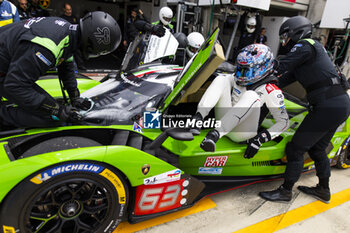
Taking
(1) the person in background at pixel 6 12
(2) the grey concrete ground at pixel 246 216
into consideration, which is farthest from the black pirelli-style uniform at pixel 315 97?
(1) the person in background at pixel 6 12

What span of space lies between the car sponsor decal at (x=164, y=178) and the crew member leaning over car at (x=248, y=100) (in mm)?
442

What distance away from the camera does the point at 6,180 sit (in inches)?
52.4

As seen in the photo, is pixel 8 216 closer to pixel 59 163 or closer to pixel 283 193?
pixel 59 163

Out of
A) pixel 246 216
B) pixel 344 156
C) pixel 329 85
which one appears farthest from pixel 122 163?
pixel 344 156

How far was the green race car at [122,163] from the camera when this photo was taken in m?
1.41

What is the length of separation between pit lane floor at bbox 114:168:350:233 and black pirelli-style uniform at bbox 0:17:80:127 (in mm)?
1114

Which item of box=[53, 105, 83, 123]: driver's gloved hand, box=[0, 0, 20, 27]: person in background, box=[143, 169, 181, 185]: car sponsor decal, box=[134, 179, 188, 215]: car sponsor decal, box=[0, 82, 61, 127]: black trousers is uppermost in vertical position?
box=[0, 0, 20, 27]: person in background

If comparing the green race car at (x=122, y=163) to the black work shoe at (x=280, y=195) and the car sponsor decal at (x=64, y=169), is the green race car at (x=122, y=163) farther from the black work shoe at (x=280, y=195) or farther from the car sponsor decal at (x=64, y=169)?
the black work shoe at (x=280, y=195)

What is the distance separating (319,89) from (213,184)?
1.34 meters

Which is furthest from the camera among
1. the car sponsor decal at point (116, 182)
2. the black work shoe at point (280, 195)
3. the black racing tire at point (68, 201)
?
the black work shoe at point (280, 195)

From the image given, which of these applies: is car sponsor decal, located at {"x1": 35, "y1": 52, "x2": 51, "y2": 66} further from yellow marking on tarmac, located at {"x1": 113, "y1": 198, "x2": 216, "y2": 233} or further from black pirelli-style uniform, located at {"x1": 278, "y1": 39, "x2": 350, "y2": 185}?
black pirelli-style uniform, located at {"x1": 278, "y1": 39, "x2": 350, "y2": 185}

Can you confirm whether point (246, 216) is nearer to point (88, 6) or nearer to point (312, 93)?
point (312, 93)

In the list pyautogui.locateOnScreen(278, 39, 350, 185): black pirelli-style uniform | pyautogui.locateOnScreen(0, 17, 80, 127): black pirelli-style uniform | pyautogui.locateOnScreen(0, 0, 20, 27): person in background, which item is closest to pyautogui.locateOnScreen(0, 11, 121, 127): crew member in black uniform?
pyautogui.locateOnScreen(0, 17, 80, 127): black pirelli-style uniform

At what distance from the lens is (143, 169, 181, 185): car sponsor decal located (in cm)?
172
